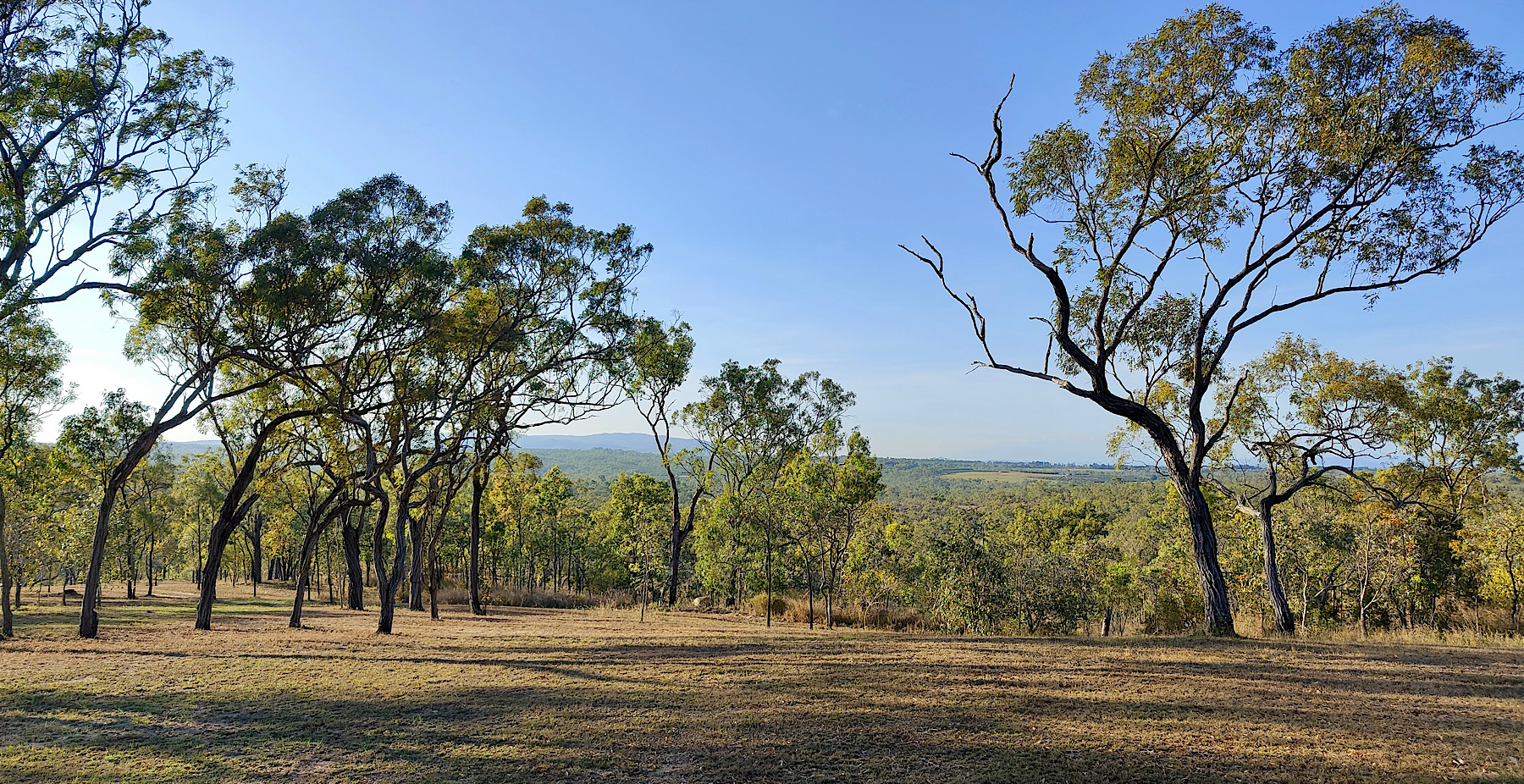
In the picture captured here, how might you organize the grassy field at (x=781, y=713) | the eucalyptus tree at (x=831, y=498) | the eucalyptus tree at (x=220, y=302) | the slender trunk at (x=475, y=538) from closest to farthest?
the grassy field at (x=781, y=713) < the eucalyptus tree at (x=220, y=302) < the eucalyptus tree at (x=831, y=498) < the slender trunk at (x=475, y=538)

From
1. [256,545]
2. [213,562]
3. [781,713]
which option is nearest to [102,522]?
[213,562]

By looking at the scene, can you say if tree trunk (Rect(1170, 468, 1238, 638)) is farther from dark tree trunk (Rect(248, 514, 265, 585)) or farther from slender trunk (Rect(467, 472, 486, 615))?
dark tree trunk (Rect(248, 514, 265, 585))

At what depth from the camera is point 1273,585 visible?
15398mm

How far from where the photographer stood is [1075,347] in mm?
13617

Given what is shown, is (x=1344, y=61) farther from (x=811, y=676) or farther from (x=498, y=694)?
(x=498, y=694)

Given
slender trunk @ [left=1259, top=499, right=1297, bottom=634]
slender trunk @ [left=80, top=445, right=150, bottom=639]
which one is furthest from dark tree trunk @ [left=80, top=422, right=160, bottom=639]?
slender trunk @ [left=1259, top=499, right=1297, bottom=634]

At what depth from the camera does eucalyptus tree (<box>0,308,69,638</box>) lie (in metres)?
15.0

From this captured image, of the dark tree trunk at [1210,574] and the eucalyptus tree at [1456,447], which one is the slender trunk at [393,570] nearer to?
the dark tree trunk at [1210,574]

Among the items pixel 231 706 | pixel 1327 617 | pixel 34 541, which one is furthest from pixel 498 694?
pixel 1327 617

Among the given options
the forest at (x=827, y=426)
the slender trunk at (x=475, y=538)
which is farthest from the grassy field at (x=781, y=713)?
the slender trunk at (x=475, y=538)

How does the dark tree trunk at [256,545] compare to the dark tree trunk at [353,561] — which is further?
the dark tree trunk at [256,545]

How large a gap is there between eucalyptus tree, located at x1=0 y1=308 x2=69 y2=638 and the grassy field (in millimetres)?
5528

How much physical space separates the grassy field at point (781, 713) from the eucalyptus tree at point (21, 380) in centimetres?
553

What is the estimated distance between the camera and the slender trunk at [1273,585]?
13694mm
